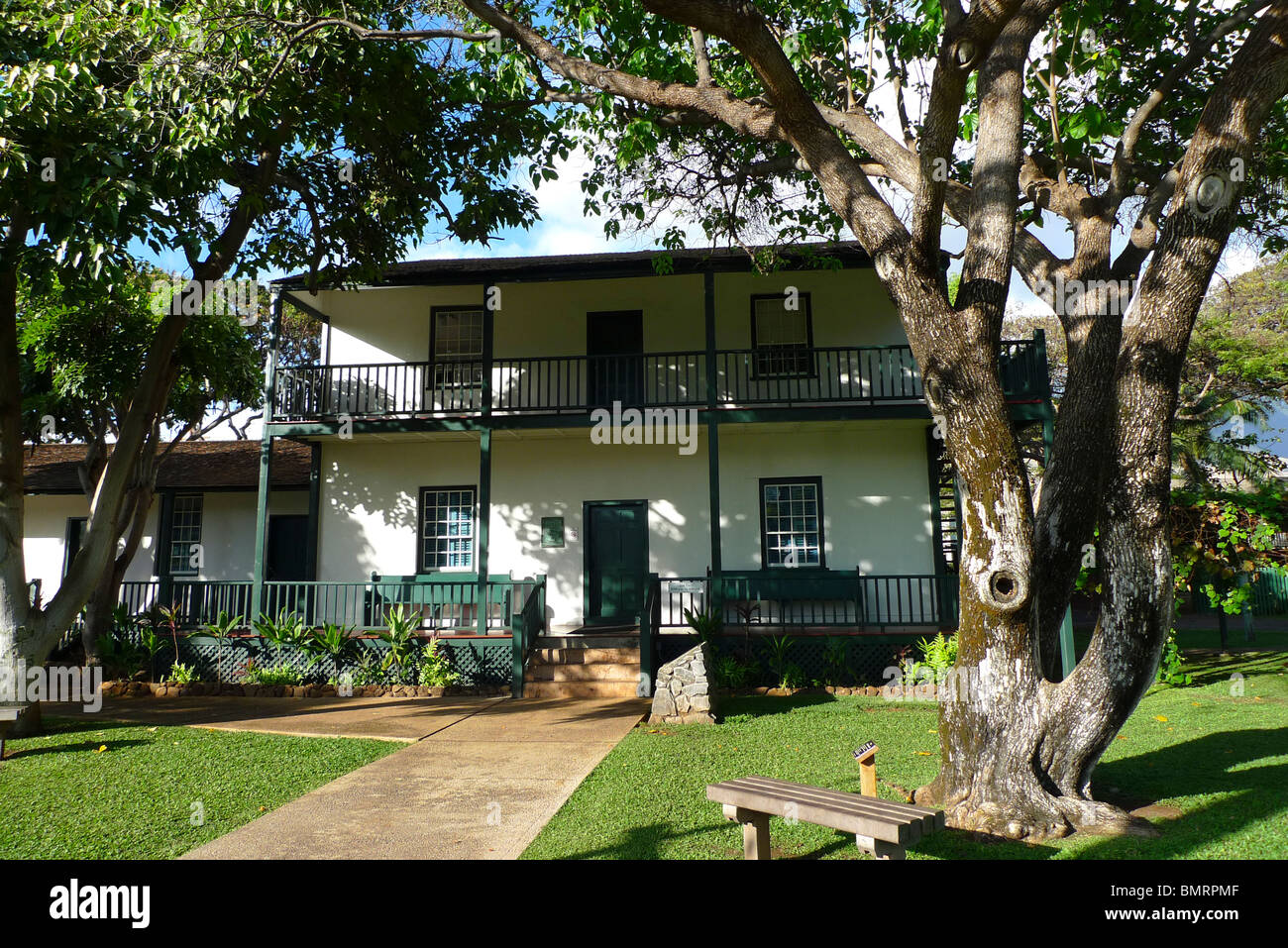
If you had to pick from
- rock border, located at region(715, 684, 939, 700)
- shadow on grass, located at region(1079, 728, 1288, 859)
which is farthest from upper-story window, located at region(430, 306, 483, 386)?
shadow on grass, located at region(1079, 728, 1288, 859)

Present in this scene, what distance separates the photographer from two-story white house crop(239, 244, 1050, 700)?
1288cm

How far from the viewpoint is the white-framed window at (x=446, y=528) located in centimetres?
1411

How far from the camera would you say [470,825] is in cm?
534

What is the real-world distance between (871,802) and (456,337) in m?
12.4

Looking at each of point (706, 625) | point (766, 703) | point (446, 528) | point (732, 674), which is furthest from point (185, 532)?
point (766, 703)

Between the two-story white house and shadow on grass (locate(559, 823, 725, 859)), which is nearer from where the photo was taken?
shadow on grass (locate(559, 823, 725, 859))

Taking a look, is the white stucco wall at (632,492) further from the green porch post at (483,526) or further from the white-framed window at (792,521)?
the green porch post at (483,526)

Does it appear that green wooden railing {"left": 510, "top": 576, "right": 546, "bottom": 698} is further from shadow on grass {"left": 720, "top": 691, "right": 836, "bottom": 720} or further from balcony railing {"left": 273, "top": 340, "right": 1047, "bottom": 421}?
balcony railing {"left": 273, "top": 340, "right": 1047, "bottom": 421}

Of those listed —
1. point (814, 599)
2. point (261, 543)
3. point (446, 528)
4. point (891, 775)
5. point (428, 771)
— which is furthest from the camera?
point (446, 528)

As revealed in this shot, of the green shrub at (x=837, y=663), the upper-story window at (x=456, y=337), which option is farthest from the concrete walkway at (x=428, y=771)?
the upper-story window at (x=456, y=337)

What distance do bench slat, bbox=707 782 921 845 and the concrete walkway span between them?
54.8 inches

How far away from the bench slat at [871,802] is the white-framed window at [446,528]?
10198mm

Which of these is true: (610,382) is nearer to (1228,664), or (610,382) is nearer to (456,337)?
(456,337)

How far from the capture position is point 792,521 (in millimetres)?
13656
